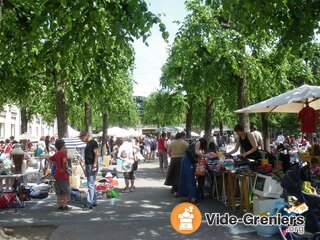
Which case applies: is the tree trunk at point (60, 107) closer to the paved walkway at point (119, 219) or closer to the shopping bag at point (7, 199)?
the paved walkway at point (119, 219)

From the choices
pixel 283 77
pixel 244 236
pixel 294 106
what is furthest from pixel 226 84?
pixel 244 236

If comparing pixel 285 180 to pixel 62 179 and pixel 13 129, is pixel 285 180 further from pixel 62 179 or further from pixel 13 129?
pixel 13 129

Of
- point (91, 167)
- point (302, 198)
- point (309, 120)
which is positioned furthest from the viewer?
point (309, 120)

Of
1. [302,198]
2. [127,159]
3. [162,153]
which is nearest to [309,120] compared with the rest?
[302,198]

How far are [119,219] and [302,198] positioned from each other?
3.88 m

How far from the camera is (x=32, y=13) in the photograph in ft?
32.5

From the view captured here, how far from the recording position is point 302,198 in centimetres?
602

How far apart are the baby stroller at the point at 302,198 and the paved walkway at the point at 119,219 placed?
1025 millimetres

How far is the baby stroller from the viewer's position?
19.2 feet

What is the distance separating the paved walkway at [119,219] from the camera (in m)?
7.12

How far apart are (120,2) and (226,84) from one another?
8659mm

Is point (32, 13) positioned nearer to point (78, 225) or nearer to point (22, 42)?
point (22, 42)

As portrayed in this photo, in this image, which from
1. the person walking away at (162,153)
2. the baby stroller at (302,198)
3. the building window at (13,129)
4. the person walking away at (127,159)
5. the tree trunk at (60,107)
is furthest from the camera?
the building window at (13,129)

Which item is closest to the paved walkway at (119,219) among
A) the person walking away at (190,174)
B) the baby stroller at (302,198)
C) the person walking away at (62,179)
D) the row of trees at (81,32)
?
the person walking away at (62,179)
